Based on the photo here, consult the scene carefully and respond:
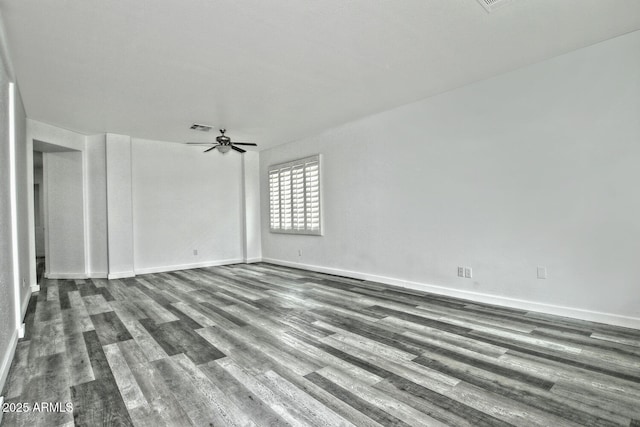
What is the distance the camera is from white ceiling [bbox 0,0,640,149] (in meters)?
2.63

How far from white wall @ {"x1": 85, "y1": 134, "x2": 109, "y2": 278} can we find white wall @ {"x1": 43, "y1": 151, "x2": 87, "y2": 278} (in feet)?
0.45

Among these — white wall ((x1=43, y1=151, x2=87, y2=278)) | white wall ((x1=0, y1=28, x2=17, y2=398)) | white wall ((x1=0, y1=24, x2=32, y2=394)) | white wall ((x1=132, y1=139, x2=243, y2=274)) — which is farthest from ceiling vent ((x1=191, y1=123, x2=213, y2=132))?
white wall ((x1=0, y1=28, x2=17, y2=398))

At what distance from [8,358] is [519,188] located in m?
5.15

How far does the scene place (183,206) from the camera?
7234 millimetres

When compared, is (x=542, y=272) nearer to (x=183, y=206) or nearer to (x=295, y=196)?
(x=295, y=196)

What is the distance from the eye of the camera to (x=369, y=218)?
18.3ft

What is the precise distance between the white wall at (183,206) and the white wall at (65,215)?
0.93 m

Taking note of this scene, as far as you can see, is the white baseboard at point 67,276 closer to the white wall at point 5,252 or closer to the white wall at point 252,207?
the white wall at point 252,207

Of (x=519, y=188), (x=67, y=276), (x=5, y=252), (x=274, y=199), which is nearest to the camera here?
(x=5, y=252)

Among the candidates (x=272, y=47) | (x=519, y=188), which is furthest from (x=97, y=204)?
(x=519, y=188)

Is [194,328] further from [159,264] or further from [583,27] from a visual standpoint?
[583,27]

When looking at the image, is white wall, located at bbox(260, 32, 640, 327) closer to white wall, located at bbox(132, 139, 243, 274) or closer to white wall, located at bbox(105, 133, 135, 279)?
white wall, located at bbox(132, 139, 243, 274)

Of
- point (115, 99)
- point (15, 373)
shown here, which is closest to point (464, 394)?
point (15, 373)

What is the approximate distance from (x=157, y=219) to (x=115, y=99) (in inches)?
121
